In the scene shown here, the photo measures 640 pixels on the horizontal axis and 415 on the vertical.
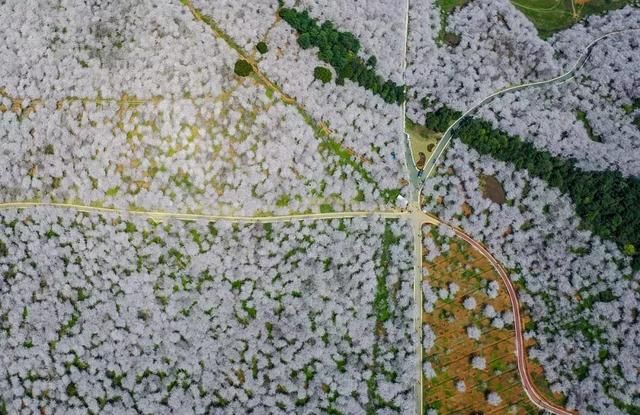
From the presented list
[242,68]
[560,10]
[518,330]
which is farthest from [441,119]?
[560,10]

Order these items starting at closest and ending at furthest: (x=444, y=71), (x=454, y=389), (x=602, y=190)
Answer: (x=454, y=389)
(x=602, y=190)
(x=444, y=71)

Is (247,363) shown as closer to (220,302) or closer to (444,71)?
(220,302)

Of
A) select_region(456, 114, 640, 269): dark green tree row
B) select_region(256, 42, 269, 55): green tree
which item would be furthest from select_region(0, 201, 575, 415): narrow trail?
select_region(256, 42, 269, 55): green tree

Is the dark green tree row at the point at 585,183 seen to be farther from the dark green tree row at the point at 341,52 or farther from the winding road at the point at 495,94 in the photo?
the dark green tree row at the point at 341,52

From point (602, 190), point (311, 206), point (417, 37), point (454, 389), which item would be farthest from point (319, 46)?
point (454, 389)

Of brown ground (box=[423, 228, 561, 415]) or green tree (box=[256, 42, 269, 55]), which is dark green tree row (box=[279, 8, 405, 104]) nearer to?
green tree (box=[256, 42, 269, 55])

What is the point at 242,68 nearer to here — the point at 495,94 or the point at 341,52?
the point at 341,52

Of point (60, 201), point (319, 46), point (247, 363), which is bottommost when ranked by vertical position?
point (247, 363)
